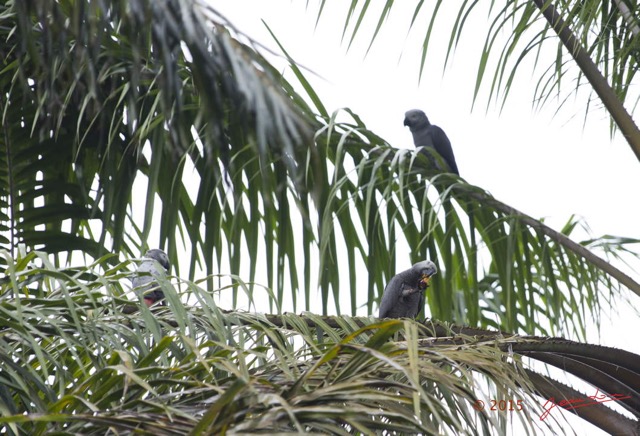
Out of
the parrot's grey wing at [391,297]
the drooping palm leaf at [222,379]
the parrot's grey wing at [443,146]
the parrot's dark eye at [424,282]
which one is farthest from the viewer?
the parrot's grey wing at [443,146]

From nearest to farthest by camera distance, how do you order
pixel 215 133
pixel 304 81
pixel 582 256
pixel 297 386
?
pixel 215 133 < pixel 297 386 < pixel 582 256 < pixel 304 81

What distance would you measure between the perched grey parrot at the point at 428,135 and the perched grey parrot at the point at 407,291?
95cm

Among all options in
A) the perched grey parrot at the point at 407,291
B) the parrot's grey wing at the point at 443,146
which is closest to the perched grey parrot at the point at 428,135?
the parrot's grey wing at the point at 443,146

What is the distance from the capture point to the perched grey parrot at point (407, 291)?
2.82 meters

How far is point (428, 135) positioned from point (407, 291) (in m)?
1.32

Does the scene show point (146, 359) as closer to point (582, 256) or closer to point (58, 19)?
point (58, 19)

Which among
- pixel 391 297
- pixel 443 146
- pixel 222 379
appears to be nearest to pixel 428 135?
pixel 443 146

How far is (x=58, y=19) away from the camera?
0.94 m

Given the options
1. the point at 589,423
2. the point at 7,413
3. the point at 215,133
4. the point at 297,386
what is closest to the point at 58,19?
the point at 215,133

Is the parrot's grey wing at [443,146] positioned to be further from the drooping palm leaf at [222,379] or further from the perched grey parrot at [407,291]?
the drooping palm leaf at [222,379]

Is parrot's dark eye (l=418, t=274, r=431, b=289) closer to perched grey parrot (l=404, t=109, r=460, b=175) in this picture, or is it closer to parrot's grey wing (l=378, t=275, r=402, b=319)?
parrot's grey wing (l=378, t=275, r=402, b=319)

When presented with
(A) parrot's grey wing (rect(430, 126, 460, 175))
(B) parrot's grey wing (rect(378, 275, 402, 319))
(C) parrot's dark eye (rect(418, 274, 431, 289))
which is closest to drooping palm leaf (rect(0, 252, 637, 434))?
(C) parrot's dark eye (rect(418, 274, 431, 289))

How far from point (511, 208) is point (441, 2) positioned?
26.4 inches

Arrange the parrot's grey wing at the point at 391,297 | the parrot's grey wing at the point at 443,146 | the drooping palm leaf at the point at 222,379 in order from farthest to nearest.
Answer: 1. the parrot's grey wing at the point at 443,146
2. the parrot's grey wing at the point at 391,297
3. the drooping palm leaf at the point at 222,379
